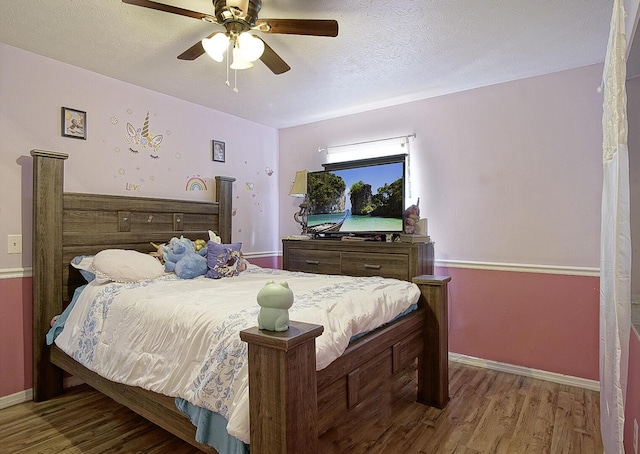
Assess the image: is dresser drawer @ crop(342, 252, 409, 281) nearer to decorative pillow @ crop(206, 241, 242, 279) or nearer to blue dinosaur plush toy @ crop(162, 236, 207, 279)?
decorative pillow @ crop(206, 241, 242, 279)

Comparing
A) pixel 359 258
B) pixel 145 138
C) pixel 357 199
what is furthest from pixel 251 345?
pixel 145 138

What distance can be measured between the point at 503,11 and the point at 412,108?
149 cm

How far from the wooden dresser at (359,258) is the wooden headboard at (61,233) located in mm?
1276

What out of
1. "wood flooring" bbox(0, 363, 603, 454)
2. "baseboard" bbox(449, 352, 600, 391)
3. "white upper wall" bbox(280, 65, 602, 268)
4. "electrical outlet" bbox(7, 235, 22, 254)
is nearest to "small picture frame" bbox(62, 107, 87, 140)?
"electrical outlet" bbox(7, 235, 22, 254)

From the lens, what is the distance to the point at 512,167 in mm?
2973

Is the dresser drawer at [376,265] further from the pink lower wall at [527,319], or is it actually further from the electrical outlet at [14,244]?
the electrical outlet at [14,244]

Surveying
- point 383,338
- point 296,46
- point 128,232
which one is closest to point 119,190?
point 128,232

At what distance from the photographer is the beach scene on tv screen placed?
3295 millimetres

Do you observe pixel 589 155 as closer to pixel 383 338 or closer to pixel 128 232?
pixel 383 338

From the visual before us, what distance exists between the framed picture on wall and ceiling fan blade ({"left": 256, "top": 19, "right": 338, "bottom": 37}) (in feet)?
6.70

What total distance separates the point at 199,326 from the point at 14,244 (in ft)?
5.83

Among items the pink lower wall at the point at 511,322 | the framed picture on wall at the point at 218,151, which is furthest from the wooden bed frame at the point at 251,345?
the framed picture on wall at the point at 218,151

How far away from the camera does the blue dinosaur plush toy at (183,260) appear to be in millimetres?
2625

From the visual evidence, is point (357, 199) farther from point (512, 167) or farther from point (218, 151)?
point (218, 151)
